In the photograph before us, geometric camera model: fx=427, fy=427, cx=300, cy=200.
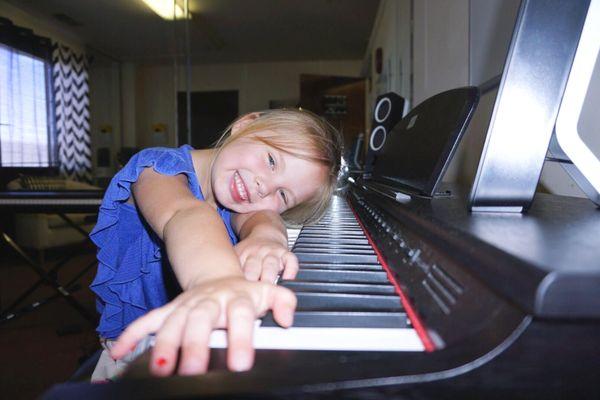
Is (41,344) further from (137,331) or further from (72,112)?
(72,112)

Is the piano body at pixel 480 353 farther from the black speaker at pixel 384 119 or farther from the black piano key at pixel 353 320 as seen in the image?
the black speaker at pixel 384 119

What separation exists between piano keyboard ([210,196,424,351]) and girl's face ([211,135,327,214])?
45cm

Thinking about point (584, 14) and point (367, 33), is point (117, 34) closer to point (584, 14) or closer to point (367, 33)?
point (367, 33)

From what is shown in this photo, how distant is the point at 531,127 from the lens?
461 millimetres

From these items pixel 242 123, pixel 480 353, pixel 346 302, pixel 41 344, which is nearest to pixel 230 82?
pixel 41 344

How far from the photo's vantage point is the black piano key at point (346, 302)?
0.36m

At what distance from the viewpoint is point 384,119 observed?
236cm

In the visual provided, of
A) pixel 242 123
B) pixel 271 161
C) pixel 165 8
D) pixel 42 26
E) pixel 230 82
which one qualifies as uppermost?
pixel 165 8

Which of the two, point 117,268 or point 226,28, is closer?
point 117,268

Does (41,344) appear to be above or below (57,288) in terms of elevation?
below

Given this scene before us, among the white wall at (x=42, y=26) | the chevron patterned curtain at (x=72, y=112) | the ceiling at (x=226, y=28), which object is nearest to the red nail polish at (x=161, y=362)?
the ceiling at (x=226, y=28)

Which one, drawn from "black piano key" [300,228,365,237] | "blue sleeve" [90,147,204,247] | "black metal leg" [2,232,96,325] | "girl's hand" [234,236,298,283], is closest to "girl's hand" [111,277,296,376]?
"girl's hand" [234,236,298,283]

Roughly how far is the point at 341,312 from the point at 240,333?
0.28 feet

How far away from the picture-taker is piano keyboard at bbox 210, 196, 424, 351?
300 millimetres
